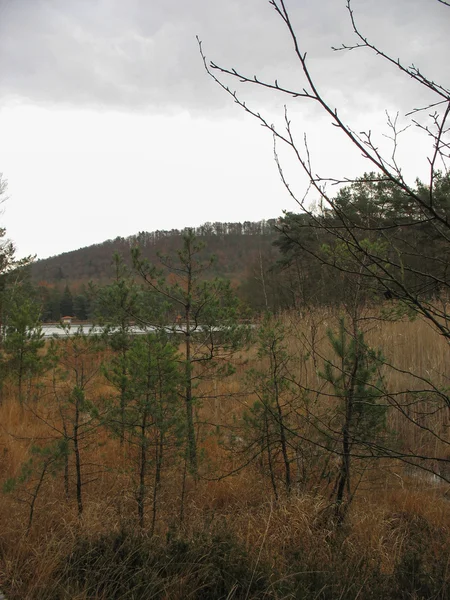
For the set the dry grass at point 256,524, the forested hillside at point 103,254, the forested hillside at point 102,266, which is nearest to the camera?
the dry grass at point 256,524

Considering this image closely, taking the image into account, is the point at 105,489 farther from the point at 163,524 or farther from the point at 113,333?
the point at 113,333

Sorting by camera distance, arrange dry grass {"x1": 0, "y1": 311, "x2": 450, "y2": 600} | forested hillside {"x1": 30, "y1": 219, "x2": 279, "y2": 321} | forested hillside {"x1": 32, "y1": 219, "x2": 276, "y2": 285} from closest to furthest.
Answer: dry grass {"x1": 0, "y1": 311, "x2": 450, "y2": 600} < forested hillside {"x1": 30, "y1": 219, "x2": 279, "y2": 321} < forested hillside {"x1": 32, "y1": 219, "x2": 276, "y2": 285}

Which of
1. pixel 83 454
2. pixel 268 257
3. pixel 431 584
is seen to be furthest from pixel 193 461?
pixel 268 257

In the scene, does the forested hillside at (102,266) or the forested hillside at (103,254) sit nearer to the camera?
the forested hillside at (102,266)

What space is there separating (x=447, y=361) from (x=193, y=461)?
196 inches

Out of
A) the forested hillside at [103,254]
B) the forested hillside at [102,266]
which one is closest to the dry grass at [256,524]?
the forested hillside at [102,266]

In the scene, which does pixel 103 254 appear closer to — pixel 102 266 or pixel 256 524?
pixel 102 266

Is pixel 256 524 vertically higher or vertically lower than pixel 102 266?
lower

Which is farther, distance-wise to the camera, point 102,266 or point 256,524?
point 102,266

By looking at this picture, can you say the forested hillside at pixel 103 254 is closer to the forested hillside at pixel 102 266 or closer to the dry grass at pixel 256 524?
the forested hillside at pixel 102 266

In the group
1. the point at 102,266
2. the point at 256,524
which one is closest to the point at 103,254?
the point at 102,266

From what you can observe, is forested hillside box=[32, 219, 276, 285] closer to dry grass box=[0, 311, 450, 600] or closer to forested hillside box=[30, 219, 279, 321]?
forested hillside box=[30, 219, 279, 321]

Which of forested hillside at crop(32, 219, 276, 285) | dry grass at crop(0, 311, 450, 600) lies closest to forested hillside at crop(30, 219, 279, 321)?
forested hillside at crop(32, 219, 276, 285)

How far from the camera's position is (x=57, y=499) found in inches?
154
